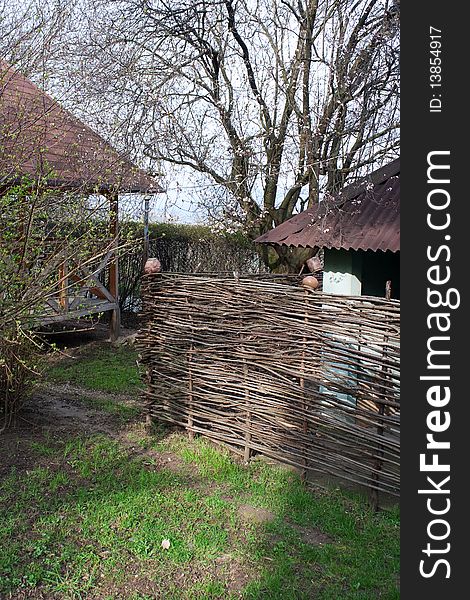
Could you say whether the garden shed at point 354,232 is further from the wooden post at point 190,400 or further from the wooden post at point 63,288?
the wooden post at point 63,288

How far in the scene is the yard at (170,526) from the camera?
11.4 ft

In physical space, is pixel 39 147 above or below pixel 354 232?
above

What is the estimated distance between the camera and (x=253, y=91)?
895cm

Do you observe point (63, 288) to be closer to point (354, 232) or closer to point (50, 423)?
point (50, 423)

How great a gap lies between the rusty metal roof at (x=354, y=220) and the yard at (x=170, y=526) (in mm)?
2364

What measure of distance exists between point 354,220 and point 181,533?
3.77 metres

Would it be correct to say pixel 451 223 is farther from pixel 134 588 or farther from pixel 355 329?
pixel 134 588

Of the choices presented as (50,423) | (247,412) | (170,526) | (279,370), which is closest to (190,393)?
(247,412)

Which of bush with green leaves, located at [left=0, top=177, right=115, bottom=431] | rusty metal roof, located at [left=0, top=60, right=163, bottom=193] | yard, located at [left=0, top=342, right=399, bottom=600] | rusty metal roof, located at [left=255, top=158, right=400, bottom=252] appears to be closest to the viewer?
yard, located at [left=0, top=342, right=399, bottom=600]

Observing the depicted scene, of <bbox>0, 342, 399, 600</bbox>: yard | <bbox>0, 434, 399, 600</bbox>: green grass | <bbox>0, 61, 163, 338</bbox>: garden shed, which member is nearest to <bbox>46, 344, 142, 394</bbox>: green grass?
<bbox>0, 342, 399, 600</bbox>: yard

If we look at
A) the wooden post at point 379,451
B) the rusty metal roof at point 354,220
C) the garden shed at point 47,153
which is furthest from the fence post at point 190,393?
the wooden post at point 379,451

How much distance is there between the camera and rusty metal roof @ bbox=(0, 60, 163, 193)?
4.76 metres

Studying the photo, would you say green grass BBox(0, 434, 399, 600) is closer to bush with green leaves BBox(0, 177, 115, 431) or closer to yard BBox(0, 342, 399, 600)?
yard BBox(0, 342, 399, 600)

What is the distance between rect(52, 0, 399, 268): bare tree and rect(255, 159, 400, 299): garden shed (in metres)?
0.75
